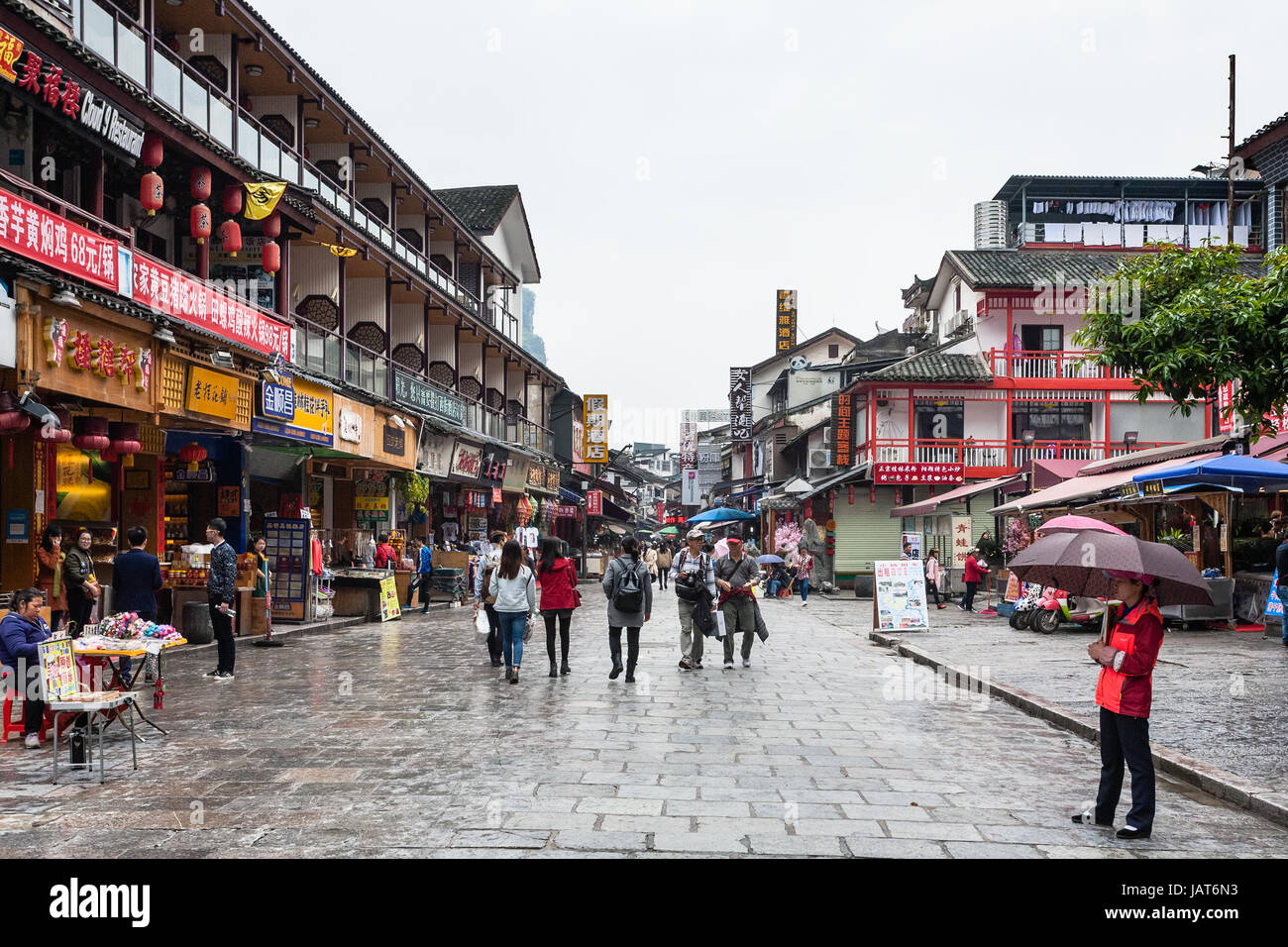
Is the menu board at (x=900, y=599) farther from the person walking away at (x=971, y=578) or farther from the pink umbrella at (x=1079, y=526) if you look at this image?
the pink umbrella at (x=1079, y=526)

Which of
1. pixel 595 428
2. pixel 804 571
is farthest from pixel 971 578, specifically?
pixel 595 428

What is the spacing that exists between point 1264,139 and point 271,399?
69.7 ft

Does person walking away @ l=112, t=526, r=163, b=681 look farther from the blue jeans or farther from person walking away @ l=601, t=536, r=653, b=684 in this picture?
person walking away @ l=601, t=536, r=653, b=684

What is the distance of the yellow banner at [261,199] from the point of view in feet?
54.9

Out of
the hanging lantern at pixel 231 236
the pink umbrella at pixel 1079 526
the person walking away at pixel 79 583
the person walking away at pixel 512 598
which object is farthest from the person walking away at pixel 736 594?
the hanging lantern at pixel 231 236

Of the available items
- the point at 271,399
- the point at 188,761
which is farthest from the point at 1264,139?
the point at 188,761

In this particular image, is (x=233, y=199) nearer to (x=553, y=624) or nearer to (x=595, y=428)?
(x=553, y=624)

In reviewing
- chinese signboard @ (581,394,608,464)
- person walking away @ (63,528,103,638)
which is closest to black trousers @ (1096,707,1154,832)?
person walking away @ (63,528,103,638)

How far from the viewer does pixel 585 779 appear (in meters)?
7.02

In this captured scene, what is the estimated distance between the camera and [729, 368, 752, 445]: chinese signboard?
61062 mm

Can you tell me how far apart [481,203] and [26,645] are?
32587 mm

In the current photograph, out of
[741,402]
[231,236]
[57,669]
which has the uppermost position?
[741,402]

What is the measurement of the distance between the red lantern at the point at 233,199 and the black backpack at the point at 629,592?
368 inches

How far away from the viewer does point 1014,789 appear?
7.05 meters
